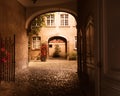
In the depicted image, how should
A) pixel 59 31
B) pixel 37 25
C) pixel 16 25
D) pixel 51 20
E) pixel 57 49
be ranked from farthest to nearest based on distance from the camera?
pixel 57 49 → pixel 51 20 → pixel 59 31 → pixel 37 25 → pixel 16 25

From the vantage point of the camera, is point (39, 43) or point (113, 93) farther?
point (39, 43)

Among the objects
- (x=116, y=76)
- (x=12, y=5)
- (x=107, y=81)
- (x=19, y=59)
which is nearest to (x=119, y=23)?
(x=116, y=76)

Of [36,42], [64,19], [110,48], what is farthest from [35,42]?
[110,48]

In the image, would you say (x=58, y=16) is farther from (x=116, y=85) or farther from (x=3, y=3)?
(x=116, y=85)

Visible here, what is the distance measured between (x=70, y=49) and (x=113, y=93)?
21.4m

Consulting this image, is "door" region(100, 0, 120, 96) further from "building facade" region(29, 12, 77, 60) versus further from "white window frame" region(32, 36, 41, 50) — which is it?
"white window frame" region(32, 36, 41, 50)

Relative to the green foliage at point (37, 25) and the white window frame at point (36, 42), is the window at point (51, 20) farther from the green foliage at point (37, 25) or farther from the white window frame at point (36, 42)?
the white window frame at point (36, 42)

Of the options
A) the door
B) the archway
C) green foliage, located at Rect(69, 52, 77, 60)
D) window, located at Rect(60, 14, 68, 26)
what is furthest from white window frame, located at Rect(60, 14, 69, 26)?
the door

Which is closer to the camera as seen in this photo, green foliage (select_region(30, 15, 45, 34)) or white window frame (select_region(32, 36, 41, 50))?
green foliage (select_region(30, 15, 45, 34))

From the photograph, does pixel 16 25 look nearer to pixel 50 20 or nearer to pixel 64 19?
pixel 50 20

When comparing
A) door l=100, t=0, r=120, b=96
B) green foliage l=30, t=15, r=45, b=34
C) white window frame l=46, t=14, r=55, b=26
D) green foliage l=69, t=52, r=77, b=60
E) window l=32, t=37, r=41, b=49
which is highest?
white window frame l=46, t=14, r=55, b=26

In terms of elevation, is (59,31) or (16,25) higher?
(59,31)

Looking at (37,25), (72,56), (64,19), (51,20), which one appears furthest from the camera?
(51,20)

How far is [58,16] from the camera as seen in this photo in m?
24.1
